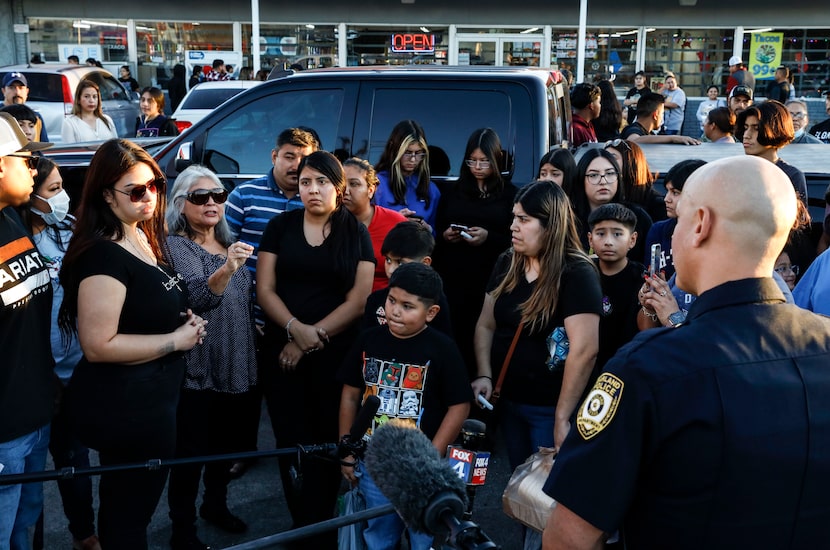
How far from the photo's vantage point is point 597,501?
1.77m

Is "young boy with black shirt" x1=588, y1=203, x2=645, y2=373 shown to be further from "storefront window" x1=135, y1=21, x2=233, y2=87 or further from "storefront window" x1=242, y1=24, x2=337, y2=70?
"storefront window" x1=135, y1=21, x2=233, y2=87

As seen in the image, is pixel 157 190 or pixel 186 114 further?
pixel 186 114

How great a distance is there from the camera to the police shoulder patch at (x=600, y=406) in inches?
69.3

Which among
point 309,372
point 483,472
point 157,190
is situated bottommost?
point 309,372

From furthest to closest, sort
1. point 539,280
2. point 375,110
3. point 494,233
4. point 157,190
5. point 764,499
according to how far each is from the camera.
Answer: point 375,110
point 494,233
point 539,280
point 157,190
point 764,499

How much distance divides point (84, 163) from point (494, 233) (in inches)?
137

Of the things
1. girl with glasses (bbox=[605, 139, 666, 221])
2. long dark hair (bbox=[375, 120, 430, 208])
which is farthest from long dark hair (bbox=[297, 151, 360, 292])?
girl with glasses (bbox=[605, 139, 666, 221])

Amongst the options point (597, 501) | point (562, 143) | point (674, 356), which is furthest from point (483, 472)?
point (562, 143)

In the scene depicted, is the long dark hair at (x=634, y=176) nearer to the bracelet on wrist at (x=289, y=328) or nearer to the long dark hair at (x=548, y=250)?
the long dark hair at (x=548, y=250)

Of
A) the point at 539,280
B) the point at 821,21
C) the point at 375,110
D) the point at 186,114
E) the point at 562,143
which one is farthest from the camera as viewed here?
the point at 821,21

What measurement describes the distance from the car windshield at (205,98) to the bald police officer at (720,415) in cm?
1353

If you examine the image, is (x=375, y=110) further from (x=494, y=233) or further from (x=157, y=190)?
(x=157, y=190)

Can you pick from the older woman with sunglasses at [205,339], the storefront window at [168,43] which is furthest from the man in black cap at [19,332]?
the storefront window at [168,43]

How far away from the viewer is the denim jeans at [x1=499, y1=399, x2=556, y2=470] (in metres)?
3.72
